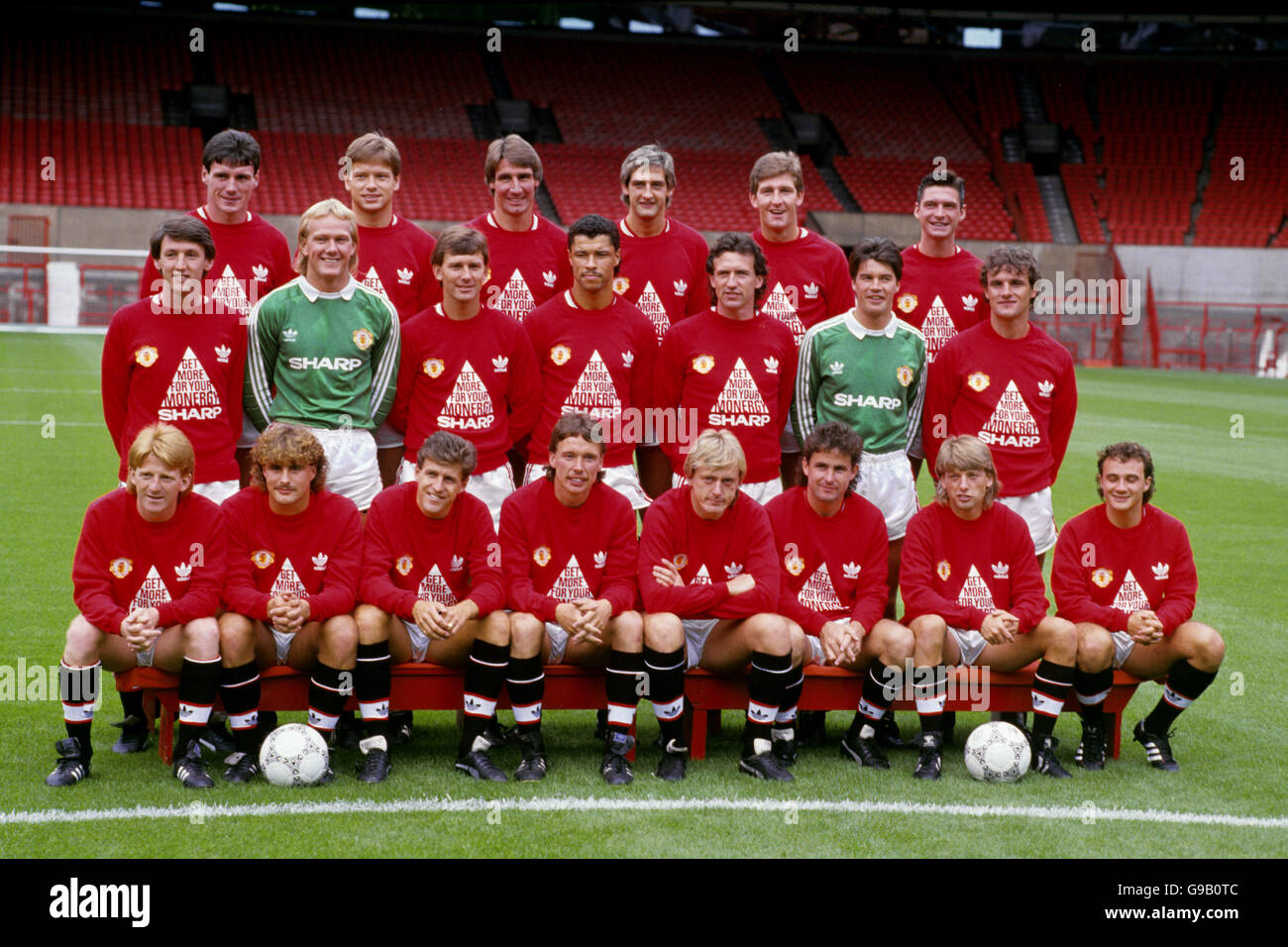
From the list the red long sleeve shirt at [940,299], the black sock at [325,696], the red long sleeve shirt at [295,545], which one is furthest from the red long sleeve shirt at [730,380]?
the black sock at [325,696]

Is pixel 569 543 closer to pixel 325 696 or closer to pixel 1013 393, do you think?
pixel 325 696

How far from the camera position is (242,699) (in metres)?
4.62

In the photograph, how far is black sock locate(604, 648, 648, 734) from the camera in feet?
15.6

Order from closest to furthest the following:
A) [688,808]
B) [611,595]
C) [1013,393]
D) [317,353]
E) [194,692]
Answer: [688,808] < [194,692] < [611,595] < [317,353] < [1013,393]

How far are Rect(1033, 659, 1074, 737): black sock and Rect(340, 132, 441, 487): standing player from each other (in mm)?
2837

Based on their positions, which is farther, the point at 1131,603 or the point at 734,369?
the point at 734,369

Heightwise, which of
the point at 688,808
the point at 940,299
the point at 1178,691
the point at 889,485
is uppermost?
the point at 940,299

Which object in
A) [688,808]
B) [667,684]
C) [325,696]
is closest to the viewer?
[688,808]

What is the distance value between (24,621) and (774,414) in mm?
3876

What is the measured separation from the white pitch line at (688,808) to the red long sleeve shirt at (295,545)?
811mm

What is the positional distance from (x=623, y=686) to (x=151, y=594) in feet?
5.70

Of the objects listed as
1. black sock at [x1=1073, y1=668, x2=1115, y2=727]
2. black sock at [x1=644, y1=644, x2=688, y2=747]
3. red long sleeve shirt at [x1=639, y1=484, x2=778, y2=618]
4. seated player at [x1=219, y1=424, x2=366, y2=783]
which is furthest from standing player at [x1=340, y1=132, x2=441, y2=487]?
black sock at [x1=1073, y1=668, x2=1115, y2=727]

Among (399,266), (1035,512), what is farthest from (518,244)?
(1035,512)

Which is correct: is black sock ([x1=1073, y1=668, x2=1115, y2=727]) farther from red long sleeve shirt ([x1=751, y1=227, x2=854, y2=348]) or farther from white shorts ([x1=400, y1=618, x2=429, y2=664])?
white shorts ([x1=400, y1=618, x2=429, y2=664])
